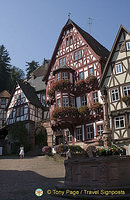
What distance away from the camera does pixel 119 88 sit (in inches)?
928

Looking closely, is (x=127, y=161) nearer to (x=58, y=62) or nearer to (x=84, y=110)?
(x=84, y=110)

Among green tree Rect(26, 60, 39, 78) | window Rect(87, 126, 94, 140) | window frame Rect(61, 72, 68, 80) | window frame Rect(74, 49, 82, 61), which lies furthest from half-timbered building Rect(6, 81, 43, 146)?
green tree Rect(26, 60, 39, 78)

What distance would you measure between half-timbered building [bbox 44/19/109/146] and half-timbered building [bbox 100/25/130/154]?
216 cm

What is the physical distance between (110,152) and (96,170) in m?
1.18

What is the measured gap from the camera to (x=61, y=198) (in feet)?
→ 30.0

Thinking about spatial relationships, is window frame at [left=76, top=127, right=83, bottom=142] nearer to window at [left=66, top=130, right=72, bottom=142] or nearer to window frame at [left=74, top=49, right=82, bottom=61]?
window at [left=66, top=130, right=72, bottom=142]

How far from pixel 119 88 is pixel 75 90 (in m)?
6.89

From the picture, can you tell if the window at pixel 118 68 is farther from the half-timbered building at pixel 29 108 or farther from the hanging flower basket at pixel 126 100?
the half-timbered building at pixel 29 108

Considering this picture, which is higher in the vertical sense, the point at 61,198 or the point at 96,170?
the point at 96,170

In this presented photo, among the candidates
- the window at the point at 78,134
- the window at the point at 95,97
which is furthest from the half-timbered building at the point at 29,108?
the window at the point at 95,97

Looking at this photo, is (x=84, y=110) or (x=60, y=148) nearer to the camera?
(x=60, y=148)

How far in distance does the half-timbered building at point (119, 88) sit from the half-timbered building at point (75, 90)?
2.16 meters

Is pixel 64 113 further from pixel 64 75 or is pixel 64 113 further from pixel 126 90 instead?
pixel 126 90

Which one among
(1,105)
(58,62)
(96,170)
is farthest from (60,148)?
(1,105)
